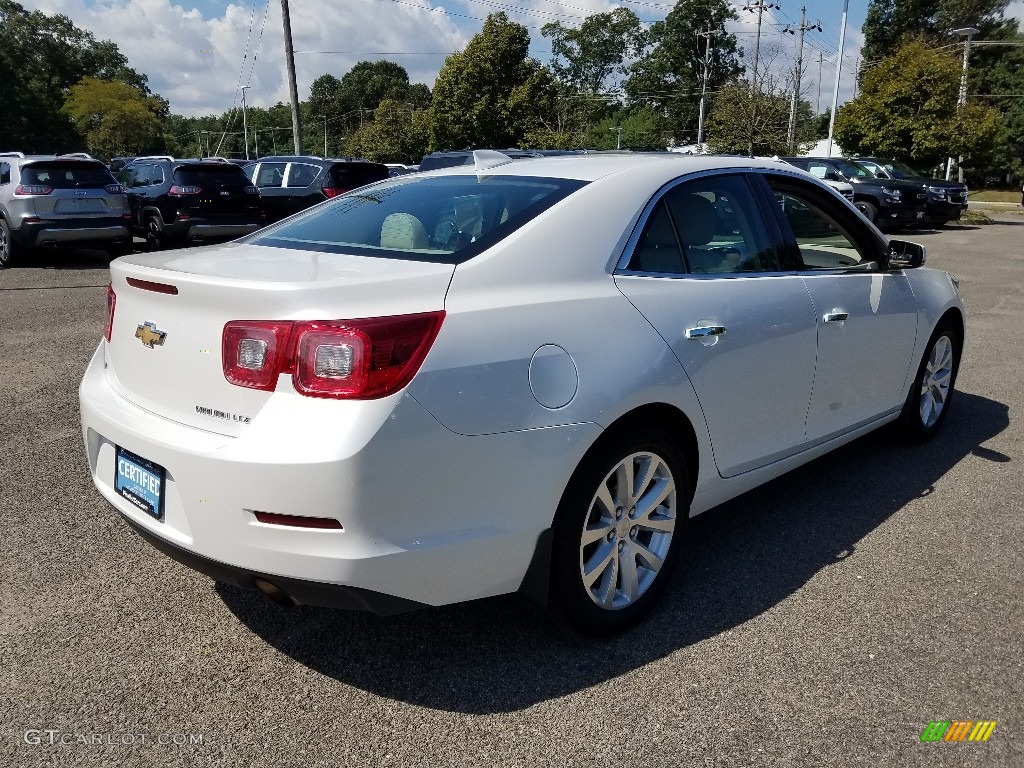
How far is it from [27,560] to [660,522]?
2.55m

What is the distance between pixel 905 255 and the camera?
4320 mm

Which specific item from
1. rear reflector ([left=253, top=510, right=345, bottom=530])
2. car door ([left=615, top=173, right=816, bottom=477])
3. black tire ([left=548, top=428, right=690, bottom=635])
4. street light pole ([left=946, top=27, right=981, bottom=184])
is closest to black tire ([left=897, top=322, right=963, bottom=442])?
car door ([left=615, top=173, right=816, bottom=477])

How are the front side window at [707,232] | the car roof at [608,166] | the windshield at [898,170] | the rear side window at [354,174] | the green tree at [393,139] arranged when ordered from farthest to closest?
the green tree at [393,139] < the windshield at [898,170] < the rear side window at [354,174] < the car roof at [608,166] < the front side window at [707,232]

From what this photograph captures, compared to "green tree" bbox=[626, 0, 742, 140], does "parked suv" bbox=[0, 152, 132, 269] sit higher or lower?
lower

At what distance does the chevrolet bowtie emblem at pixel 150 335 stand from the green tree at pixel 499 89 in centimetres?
3931

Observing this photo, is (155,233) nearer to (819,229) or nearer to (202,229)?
(202,229)

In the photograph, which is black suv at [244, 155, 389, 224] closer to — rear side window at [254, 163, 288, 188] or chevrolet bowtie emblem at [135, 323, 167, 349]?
rear side window at [254, 163, 288, 188]

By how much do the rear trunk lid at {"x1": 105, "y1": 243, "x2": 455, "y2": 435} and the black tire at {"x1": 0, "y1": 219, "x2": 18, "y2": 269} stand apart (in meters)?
11.7

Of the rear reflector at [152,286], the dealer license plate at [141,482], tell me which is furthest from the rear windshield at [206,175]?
the dealer license plate at [141,482]

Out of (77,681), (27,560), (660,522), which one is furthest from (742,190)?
(27,560)

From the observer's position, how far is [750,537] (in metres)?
3.72

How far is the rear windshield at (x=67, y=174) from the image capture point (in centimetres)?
1252

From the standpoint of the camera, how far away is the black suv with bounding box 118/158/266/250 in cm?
1455

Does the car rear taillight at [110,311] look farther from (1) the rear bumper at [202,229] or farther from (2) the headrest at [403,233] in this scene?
(1) the rear bumper at [202,229]
